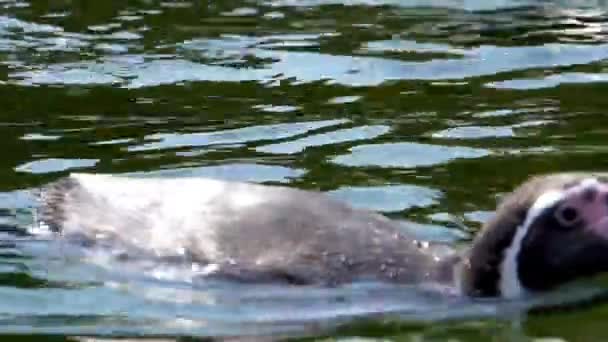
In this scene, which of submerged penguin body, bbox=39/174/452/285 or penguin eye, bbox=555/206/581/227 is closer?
penguin eye, bbox=555/206/581/227

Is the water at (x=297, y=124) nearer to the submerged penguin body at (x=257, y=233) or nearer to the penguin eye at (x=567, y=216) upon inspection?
the submerged penguin body at (x=257, y=233)

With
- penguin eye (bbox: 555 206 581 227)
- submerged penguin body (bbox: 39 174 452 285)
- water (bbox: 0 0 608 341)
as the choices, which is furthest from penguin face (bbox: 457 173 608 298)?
submerged penguin body (bbox: 39 174 452 285)

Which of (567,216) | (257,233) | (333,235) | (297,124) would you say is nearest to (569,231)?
(567,216)

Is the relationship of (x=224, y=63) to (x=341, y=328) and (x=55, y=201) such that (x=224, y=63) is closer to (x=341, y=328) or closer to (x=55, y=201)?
(x=55, y=201)

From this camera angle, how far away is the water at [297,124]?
7.44 meters

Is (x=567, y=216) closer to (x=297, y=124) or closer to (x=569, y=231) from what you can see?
(x=569, y=231)

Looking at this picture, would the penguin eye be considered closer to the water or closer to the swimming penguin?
the swimming penguin

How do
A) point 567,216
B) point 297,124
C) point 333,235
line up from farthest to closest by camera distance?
point 297,124 < point 333,235 < point 567,216

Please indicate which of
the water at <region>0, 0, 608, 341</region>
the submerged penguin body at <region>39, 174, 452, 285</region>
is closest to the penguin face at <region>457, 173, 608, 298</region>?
the water at <region>0, 0, 608, 341</region>

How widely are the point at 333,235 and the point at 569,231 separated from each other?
1037 millimetres

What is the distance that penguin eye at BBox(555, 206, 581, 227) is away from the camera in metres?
7.37

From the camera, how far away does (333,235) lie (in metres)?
7.75

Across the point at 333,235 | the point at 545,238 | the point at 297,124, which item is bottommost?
the point at 545,238

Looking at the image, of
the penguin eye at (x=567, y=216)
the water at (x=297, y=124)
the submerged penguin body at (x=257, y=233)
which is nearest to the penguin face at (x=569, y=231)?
the penguin eye at (x=567, y=216)
